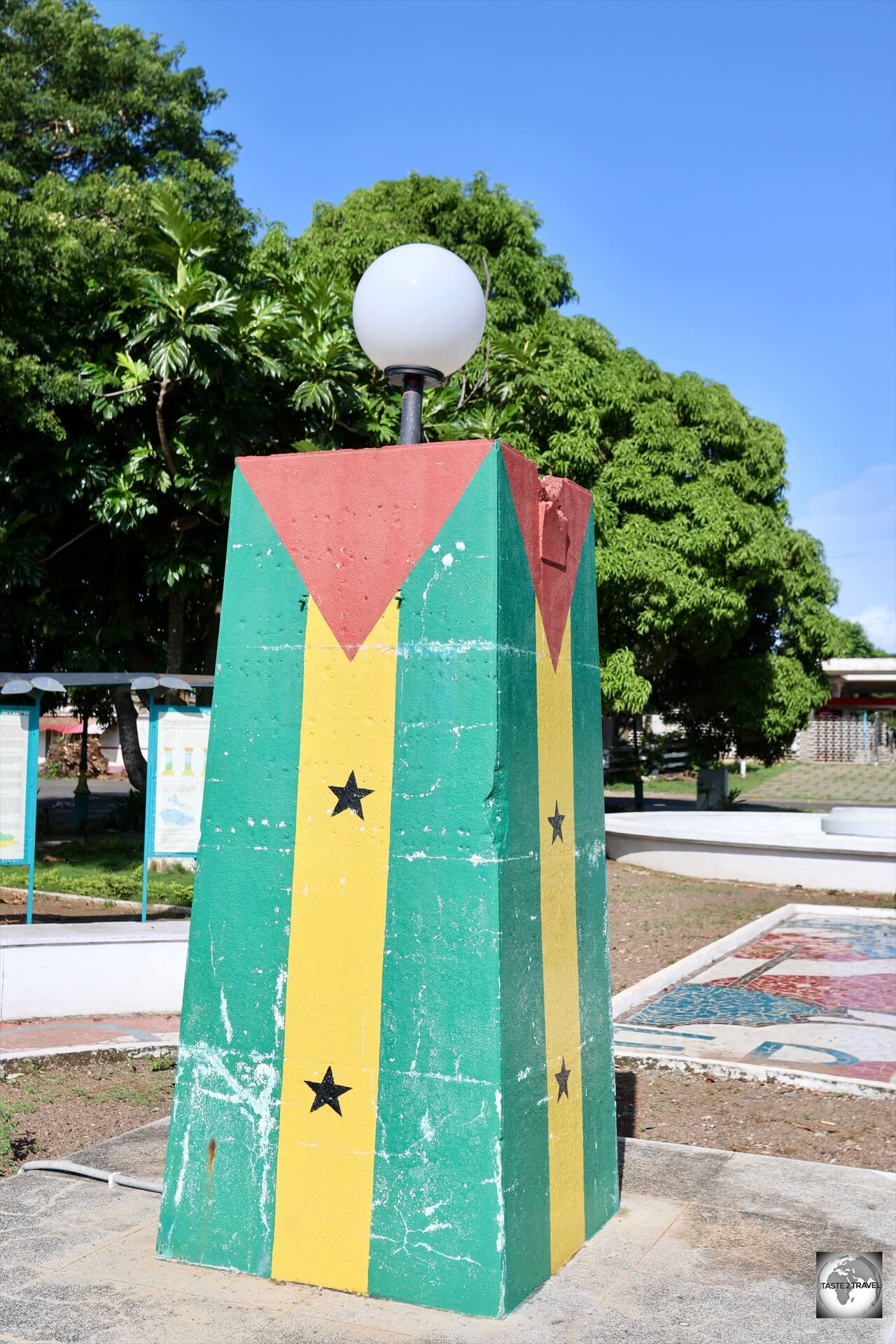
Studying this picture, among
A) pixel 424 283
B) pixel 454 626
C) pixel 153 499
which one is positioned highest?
pixel 153 499

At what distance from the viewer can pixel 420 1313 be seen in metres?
3.32

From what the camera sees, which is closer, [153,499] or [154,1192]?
[154,1192]

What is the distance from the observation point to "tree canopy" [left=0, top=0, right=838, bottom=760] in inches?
488

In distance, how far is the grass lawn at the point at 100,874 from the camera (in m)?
11.4

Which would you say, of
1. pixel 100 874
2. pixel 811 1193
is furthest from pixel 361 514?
pixel 100 874

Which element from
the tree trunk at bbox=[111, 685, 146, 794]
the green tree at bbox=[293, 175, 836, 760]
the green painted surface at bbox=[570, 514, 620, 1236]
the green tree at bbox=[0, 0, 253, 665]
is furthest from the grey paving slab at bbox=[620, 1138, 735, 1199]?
the green tree at bbox=[293, 175, 836, 760]

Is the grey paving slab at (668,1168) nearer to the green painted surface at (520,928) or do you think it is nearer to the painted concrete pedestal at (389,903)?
the painted concrete pedestal at (389,903)

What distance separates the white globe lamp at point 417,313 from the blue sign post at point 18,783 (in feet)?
15.8

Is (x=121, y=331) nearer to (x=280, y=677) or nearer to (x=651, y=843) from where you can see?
(x=651, y=843)

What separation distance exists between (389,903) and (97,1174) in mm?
1669

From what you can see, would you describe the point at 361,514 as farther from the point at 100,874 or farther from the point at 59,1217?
the point at 100,874

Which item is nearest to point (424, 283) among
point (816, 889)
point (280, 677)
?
point (280, 677)

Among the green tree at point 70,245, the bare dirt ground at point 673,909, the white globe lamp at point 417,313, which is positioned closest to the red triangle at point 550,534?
→ the white globe lamp at point 417,313

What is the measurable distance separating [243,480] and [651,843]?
12899mm
